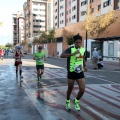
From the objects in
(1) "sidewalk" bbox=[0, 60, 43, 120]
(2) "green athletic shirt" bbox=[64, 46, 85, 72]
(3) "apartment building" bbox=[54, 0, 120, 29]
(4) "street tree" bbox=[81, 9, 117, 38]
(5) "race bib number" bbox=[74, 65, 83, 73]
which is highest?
(3) "apartment building" bbox=[54, 0, 120, 29]

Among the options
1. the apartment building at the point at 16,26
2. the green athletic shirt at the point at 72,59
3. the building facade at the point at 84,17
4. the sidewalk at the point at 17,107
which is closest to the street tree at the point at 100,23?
the building facade at the point at 84,17

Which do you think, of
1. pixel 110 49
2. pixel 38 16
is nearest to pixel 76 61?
pixel 110 49

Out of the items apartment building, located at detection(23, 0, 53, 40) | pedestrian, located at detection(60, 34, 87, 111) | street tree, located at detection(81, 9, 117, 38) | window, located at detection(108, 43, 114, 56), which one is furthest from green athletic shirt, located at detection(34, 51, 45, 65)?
apartment building, located at detection(23, 0, 53, 40)

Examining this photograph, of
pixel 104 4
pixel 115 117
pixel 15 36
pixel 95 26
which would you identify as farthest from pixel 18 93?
pixel 15 36

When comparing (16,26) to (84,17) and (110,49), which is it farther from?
(110,49)

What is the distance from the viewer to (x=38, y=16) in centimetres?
13200

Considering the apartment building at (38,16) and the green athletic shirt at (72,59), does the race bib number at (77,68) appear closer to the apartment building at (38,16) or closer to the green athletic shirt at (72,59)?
the green athletic shirt at (72,59)

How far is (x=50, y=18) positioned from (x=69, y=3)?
55.5 m

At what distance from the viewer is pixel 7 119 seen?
5512 mm

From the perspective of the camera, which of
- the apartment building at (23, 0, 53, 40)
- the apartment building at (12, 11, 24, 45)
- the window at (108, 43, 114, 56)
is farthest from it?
the apartment building at (12, 11, 24, 45)

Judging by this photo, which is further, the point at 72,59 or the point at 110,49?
the point at 110,49

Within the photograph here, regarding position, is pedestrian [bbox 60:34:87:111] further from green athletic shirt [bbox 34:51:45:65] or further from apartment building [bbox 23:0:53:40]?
apartment building [bbox 23:0:53:40]

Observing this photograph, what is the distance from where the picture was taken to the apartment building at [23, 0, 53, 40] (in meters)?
130

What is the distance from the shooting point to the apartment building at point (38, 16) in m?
130
